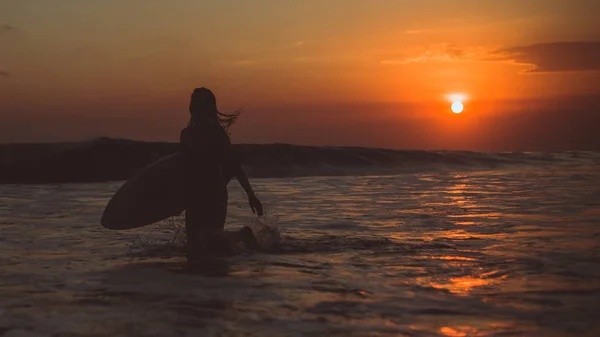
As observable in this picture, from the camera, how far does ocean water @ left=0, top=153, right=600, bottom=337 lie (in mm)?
4293

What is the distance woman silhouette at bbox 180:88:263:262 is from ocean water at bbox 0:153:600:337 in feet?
1.14

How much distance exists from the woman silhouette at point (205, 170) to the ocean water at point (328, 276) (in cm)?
35

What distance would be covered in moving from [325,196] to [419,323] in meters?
9.26

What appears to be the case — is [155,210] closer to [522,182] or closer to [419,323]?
[419,323]

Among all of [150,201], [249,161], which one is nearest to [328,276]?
[150,201]

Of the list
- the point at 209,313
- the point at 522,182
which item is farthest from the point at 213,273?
the point at 522,182

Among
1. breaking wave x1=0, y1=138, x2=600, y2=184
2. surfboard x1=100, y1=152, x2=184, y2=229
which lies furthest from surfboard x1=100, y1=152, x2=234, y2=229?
breaking wave x1=0, y1=138, x2=600, y2=184

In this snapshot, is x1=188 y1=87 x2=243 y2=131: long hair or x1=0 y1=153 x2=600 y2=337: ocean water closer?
x1=0 y1=153 x2=600 y2=337: ocean water

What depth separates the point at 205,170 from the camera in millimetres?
7363

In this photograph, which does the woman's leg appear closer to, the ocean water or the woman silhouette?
the woman silhouette

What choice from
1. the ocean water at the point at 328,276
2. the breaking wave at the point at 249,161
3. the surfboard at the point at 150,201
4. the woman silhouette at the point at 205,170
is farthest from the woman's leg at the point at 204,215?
the breaking wave at the point at 249,161

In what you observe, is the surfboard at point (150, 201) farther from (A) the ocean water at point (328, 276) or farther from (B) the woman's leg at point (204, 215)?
(B) the woman's leg at point (204, 215)

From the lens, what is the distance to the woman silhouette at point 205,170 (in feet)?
23.8

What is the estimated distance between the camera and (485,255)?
21.9ft
